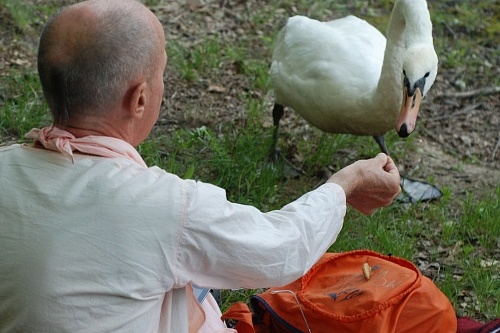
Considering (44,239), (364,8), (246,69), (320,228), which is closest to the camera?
(44,239)

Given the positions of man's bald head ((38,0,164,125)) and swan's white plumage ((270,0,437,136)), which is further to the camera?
swan's white plumage ((270,0,437,136))

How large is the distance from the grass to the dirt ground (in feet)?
0.31

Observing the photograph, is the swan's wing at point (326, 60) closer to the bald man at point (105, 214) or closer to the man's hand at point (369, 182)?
the man's hand at point (369, 182)

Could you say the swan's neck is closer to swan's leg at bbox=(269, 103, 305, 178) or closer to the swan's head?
the swan's head

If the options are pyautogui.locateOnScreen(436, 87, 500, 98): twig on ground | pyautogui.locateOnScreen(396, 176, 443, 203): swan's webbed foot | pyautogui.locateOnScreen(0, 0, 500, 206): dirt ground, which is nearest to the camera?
pyautogui.locateOnScreen(396, 176, 443, 203): swan's webbed foot

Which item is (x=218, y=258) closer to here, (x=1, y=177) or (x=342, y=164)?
(x=1, y=177)

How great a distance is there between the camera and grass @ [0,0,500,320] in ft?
12.7

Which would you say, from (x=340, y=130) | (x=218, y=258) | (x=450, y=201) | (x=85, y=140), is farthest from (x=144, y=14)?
(x=450, y=201)

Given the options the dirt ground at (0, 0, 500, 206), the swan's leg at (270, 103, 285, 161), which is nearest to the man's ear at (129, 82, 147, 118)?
the swan's leg at (270, 103, 285, 161)

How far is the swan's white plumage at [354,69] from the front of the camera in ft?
13.7

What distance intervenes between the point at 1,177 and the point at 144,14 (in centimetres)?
51

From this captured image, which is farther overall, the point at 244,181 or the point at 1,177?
the point at 244,181

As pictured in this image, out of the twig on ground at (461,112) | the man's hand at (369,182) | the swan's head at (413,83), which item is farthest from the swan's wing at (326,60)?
the man's hand at (369,182)

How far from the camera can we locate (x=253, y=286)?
2.08 meters
